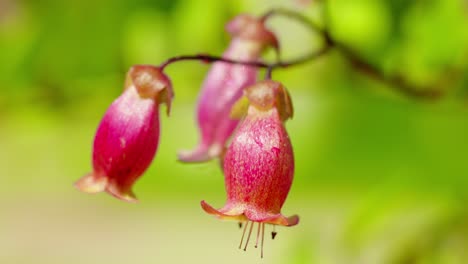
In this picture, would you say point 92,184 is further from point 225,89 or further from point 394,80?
point 394,80

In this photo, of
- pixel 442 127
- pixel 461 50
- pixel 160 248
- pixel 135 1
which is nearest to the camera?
pixel 461 50

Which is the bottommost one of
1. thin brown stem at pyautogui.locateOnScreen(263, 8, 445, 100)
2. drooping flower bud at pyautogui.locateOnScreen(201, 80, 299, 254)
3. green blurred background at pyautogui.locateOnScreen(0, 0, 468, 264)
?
green blurred background at pyautogui.locateOnScreen(0, 0, 468, 264)

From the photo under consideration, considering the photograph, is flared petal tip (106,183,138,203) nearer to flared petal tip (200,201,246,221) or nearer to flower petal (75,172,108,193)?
flower petal (75,172,108,193)

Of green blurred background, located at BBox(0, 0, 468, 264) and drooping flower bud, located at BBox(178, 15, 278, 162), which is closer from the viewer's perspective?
drooping flower bud, located at BBox(178, 15, 278, 162)

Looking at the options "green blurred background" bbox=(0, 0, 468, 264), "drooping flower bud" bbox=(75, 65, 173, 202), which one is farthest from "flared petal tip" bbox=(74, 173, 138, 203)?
"green blurred background" bbox=(0, 0, 468, 264)

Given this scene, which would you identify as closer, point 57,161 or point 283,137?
point 283,137

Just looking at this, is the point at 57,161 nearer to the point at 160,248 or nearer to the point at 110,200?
the point at 110,200

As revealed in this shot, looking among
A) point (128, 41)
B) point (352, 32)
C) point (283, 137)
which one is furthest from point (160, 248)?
point (283, 137)

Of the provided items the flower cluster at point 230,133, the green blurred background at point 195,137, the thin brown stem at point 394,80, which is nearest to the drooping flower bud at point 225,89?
the flower cluster at point 230,133
